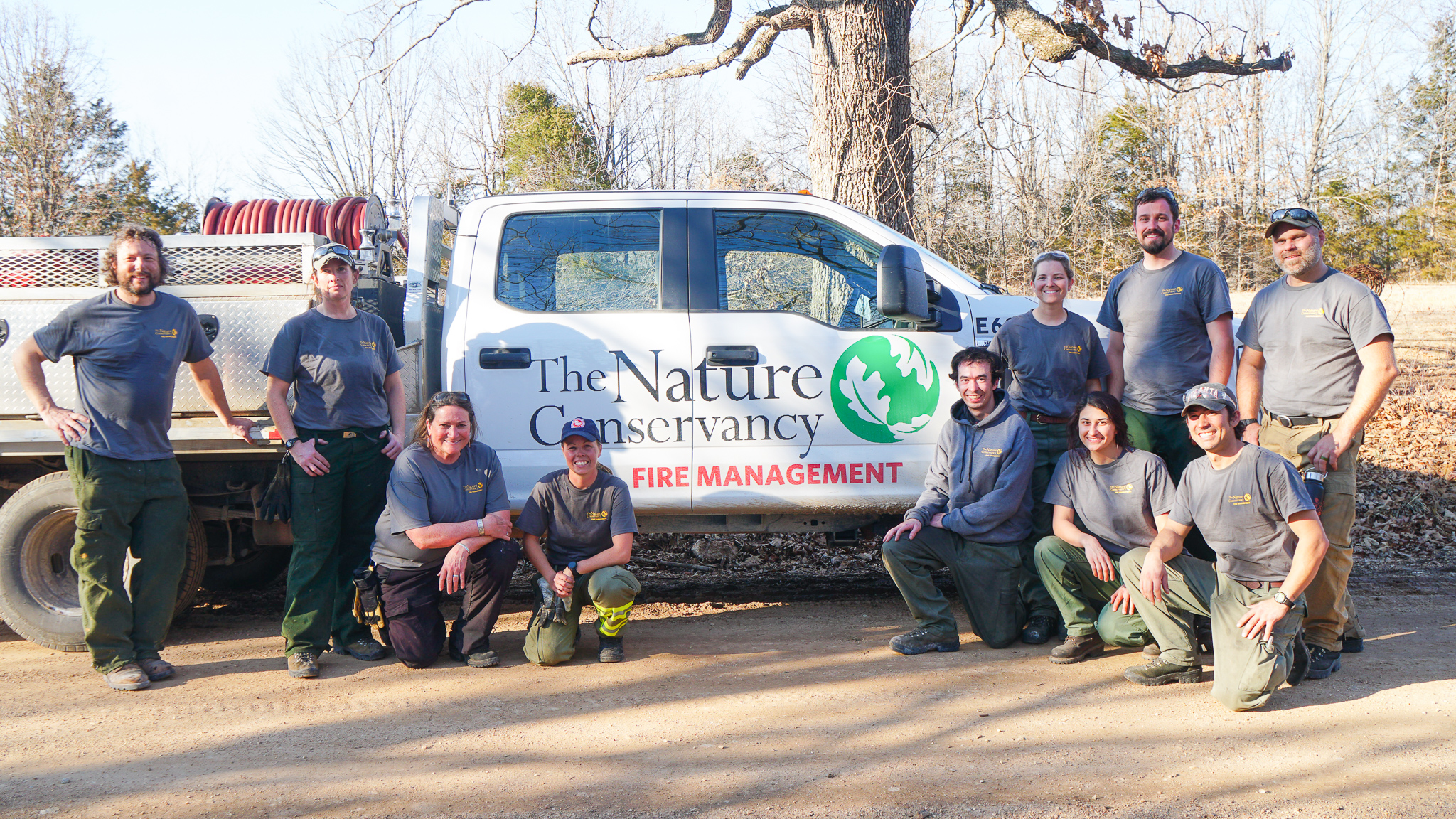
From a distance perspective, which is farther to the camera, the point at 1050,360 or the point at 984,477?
the point at 1050,360

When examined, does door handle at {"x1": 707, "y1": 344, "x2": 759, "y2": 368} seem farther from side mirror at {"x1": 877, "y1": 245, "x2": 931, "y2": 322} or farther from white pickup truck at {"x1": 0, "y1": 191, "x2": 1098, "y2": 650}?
side mirror at {"x1": 877, "y1": 245, "x2": 931, "y2": 322}

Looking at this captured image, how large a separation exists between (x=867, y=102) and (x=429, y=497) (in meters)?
5.07

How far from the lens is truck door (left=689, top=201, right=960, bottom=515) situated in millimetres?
4762

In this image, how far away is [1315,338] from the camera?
4.15m

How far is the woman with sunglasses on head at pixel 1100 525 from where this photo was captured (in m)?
4.23

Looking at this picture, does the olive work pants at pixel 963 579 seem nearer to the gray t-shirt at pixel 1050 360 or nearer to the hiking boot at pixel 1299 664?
the gray t-shirt at pixel 1050 360

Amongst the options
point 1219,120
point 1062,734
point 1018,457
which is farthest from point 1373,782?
point 1219,120

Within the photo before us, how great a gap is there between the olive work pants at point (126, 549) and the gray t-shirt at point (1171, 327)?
14.4ft

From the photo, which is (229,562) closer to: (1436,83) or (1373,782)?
(1373,782)

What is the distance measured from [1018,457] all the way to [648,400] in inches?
68.2

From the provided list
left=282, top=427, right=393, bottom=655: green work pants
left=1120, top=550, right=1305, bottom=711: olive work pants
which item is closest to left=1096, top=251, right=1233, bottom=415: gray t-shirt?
left=1120, top=550, right=1305, bottom=711: olive work pants

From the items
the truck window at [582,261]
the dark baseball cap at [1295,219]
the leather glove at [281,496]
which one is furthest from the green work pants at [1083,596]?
the leather glove at [281,496]

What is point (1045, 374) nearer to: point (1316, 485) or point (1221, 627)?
point (1316, 485)

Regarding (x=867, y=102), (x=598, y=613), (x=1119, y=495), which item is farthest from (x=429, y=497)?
(x=867, y=102)
